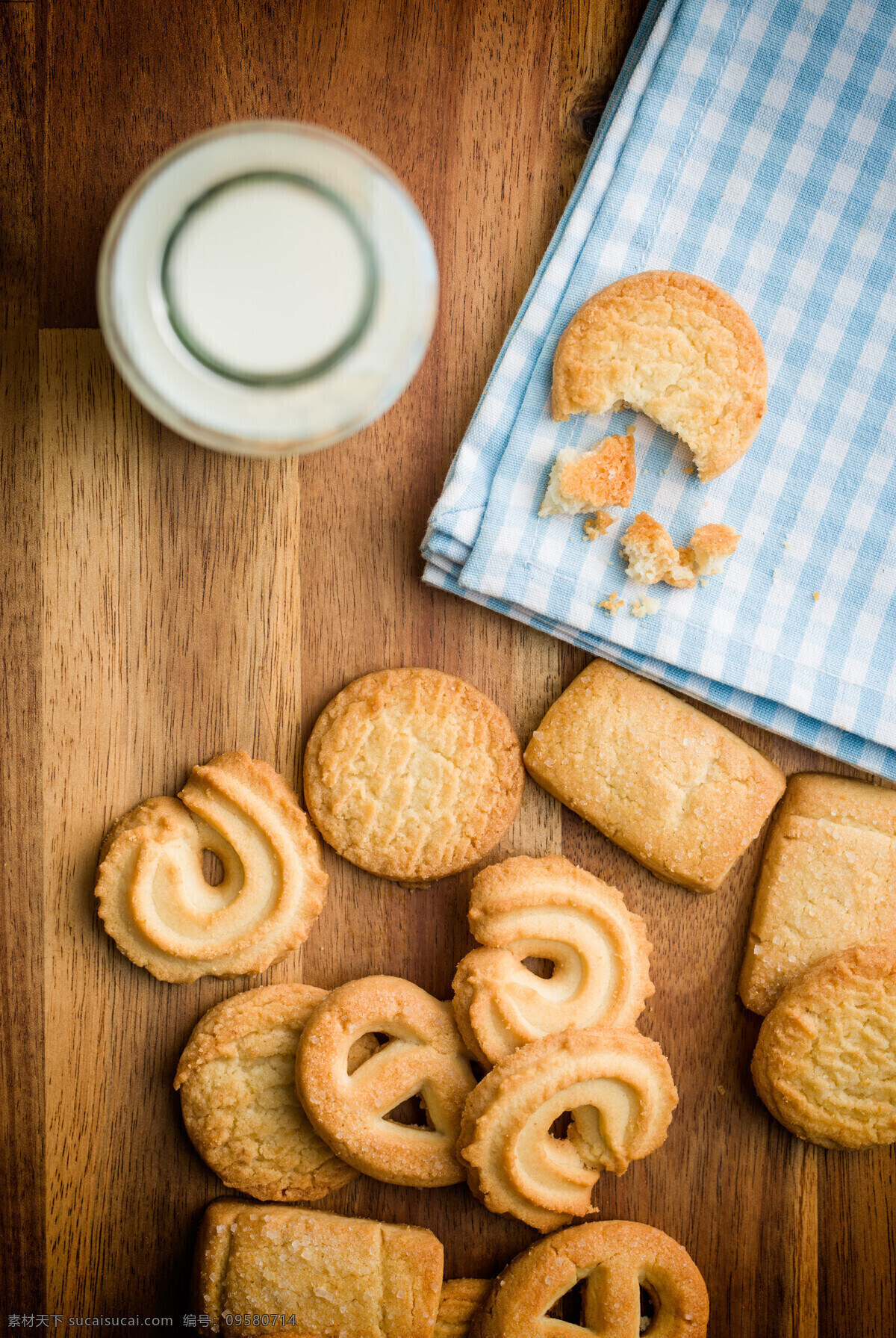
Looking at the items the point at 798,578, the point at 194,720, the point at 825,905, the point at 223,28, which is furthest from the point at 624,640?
the point at 223,28

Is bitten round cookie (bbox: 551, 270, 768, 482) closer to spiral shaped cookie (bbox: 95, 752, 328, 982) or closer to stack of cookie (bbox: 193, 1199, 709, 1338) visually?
spiral shaped cookie (bbox: 95, 752, 328, 982)

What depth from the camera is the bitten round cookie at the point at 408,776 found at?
1.12 meters

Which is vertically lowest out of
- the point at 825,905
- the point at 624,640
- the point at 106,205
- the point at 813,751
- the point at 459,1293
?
the point at 459,1293

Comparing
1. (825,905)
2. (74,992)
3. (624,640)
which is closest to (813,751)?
(825,905)

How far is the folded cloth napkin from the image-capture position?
3.46ft

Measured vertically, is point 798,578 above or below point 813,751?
above

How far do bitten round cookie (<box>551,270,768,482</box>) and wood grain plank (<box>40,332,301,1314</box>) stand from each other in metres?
0.36

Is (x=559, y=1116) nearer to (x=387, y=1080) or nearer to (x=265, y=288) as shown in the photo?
(x=387, y=1080)

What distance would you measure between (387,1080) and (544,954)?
225 mm

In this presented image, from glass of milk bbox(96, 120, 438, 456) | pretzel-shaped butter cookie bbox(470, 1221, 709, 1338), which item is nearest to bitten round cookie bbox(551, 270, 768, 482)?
glass of milk bbox(96, 120, 438, 456)

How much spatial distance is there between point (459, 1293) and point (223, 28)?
1.49 m

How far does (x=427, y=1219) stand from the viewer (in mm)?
1142

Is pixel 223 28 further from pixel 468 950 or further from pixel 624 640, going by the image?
pixel 468 950

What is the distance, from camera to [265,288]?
2.70 feet
